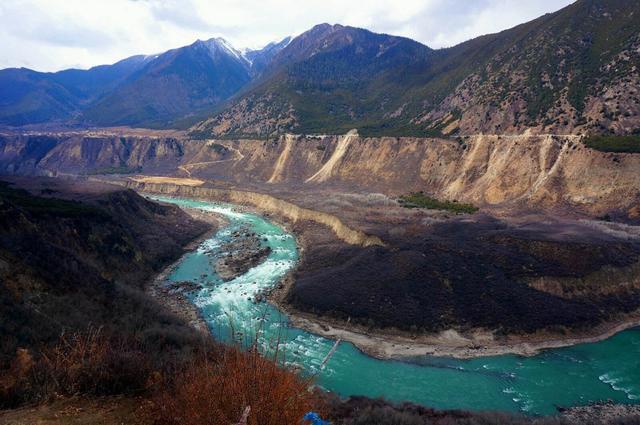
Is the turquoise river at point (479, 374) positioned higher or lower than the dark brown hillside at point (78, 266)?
lower

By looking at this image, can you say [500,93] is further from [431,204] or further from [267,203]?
[267,203]

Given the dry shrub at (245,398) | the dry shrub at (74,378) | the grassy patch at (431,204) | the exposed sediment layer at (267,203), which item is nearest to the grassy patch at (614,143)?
the grassy patch at (431,204)

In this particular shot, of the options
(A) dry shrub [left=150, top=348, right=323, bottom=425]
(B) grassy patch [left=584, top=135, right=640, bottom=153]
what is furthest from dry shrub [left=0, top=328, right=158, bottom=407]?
(B) grassy patch [left=584, top=135, right=640, bottom=153]

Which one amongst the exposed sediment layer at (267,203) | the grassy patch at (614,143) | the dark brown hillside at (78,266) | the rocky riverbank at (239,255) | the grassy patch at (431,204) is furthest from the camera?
the grassy patch at (431,204)

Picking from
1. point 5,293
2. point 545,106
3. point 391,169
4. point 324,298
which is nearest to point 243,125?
point 391,169

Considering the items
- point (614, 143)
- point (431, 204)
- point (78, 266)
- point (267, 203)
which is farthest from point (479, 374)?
point (267, 203)

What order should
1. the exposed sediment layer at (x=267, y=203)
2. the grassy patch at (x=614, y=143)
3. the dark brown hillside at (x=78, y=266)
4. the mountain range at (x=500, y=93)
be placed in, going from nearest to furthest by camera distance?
1. the dark brown hillside at (x=78, y=266)
2. the exposed sediment layer at (x=267, y=203)
3. the grassy patch at (x=614, y=143)
4. the mountain range at (x=500, y=93)

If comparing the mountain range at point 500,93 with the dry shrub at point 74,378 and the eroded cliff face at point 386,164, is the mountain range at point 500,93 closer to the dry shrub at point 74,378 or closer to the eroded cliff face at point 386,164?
the eroded cliff face at point 386,164
